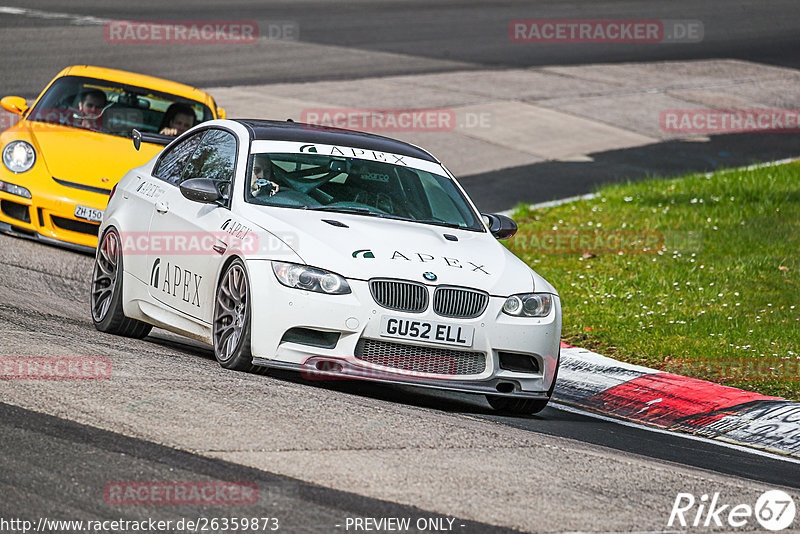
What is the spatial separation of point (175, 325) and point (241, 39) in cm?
2030

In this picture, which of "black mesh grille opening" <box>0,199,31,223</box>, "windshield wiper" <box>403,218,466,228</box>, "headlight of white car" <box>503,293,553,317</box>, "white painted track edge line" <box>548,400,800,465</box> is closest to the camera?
"headlight of white car" <box>503,293,553,317</box>

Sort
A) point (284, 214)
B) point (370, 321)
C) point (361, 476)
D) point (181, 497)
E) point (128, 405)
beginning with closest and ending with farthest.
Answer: point (181, 497) < point (361, 476) < point (128, 405) < point (370, 321) < point (284, 214)

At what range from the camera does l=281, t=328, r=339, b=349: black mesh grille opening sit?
732 cm

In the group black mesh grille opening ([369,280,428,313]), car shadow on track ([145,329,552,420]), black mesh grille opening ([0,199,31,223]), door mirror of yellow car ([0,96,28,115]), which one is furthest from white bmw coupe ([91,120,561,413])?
door mirror of yellow car ([0,96,28,115])

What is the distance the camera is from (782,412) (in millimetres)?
8328

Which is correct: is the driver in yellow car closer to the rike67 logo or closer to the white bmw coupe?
the white bmw coupe

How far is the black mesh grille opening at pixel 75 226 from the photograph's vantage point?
38.5 feet

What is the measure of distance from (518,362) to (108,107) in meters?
6.85

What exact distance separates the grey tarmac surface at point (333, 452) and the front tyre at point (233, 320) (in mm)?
190

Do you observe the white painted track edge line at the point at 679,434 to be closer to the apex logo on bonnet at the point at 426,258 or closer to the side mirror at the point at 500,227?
the side mirror at the point at 500,227

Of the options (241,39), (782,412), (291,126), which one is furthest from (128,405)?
(241,39)

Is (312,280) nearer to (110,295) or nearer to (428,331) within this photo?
(428,331)

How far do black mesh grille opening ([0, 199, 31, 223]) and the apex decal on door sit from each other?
12.4 feet

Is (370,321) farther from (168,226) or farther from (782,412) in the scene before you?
(782,412)
